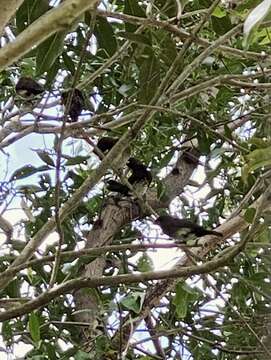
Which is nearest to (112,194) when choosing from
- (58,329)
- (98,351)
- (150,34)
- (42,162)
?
(42,162)

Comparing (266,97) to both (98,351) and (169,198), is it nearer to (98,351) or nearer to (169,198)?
(169,198)

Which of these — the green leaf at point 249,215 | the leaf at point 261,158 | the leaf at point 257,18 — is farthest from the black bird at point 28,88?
the leaf at point 257,18

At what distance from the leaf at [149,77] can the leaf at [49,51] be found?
0.58 ft

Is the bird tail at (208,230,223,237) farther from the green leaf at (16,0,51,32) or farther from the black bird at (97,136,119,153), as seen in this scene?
the green leaf at (16,0,51,32)

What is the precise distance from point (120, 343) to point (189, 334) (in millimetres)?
308

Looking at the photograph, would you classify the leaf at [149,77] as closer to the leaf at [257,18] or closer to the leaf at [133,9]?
the leaf at [133,9]

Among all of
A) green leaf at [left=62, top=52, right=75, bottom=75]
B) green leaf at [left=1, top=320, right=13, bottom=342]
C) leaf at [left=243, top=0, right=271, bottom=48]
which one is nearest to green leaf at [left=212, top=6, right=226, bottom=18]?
green leaf at [left=62, top=52, right=75, bottom=75]

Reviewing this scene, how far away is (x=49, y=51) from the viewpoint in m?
1.04

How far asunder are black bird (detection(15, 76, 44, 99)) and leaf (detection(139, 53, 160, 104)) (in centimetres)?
39

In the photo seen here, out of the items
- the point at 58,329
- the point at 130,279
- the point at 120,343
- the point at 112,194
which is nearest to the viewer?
the point at 130,279

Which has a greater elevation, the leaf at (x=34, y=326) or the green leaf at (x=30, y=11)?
the green leaf at (x=30, y=11)

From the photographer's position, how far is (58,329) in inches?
61.7

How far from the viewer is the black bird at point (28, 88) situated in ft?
5.04

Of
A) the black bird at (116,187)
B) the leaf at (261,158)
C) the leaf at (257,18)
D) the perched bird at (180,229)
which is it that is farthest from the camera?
the black bird at (116,187)
